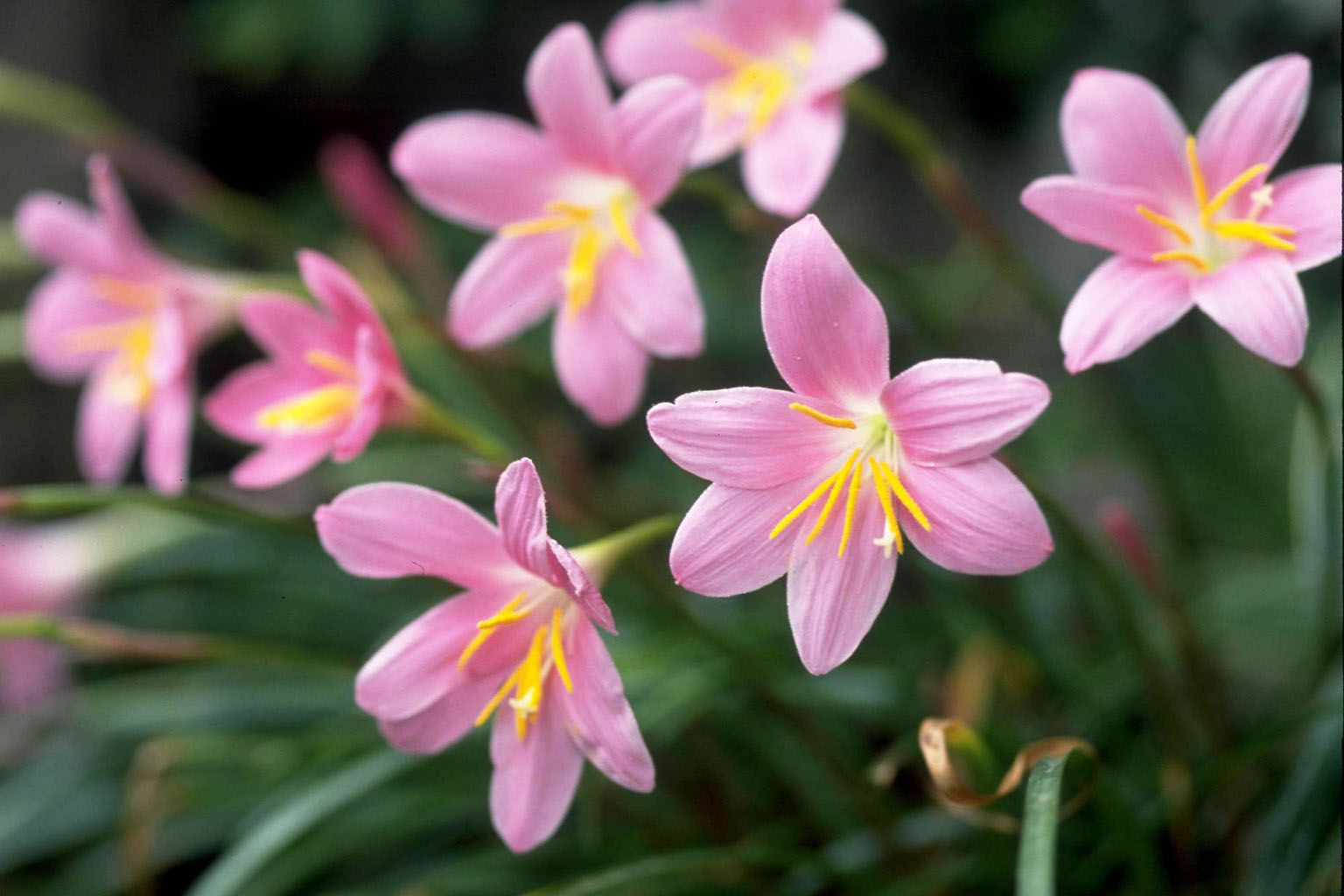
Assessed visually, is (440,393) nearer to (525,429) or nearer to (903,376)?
(525,429)

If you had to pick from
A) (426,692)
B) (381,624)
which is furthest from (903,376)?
(381,624)

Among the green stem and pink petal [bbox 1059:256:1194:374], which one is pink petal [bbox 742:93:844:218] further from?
the green stem

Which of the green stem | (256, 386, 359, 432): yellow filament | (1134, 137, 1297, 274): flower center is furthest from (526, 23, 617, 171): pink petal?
the green stem

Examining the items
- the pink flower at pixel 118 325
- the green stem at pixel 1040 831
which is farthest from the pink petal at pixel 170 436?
the green stem at pixel 1040 831

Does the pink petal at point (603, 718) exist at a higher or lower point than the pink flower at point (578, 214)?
lower

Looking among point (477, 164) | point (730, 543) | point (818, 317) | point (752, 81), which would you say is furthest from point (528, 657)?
point (752, 81)

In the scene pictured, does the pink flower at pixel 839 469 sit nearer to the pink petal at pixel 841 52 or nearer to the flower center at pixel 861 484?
the flower center at pixel 861 484
